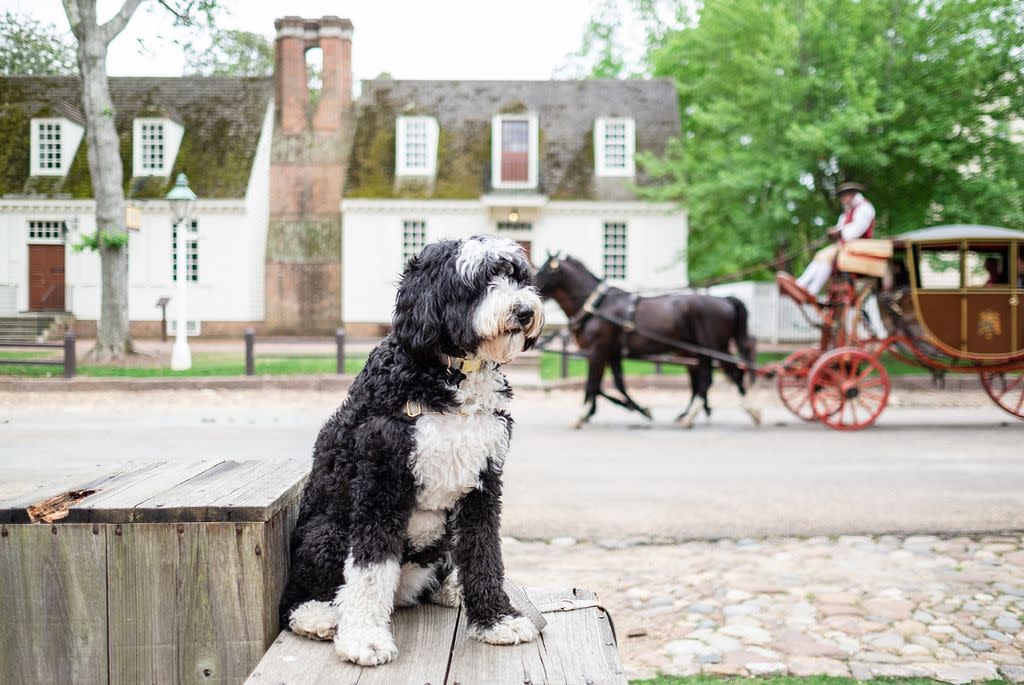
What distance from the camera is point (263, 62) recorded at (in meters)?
6.96

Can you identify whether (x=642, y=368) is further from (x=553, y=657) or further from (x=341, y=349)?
(x=553, y=657)

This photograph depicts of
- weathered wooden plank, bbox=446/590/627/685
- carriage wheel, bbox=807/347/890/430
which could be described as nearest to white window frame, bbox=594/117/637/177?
carriage wheel, bbox=807/347/890/430

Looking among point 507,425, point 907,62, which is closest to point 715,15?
point 907,62

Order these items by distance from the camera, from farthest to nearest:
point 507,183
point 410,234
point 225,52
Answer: point 507,183 → point 410,234 → point 225,52

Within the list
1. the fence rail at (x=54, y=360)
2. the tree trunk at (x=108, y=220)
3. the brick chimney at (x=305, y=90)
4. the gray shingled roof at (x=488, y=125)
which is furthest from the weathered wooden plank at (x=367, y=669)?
the gray shingled roof at (x=488, y=125)

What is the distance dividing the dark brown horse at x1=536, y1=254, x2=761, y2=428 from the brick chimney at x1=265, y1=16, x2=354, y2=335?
14581 mm

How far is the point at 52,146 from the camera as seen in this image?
3.87m

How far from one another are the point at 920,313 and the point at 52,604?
10.2 m

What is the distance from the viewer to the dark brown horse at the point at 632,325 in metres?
11.1

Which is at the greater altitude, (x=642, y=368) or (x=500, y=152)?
(x=500, y=152)

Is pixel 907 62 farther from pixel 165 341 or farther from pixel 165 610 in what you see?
pixel 165 610

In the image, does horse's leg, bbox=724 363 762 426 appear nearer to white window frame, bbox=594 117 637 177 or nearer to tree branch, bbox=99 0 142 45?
tree branch, bbox=99 0 142 45

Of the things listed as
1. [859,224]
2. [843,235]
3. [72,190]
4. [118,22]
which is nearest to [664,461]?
[843,235]

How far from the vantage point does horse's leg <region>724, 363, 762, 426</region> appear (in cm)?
1099
